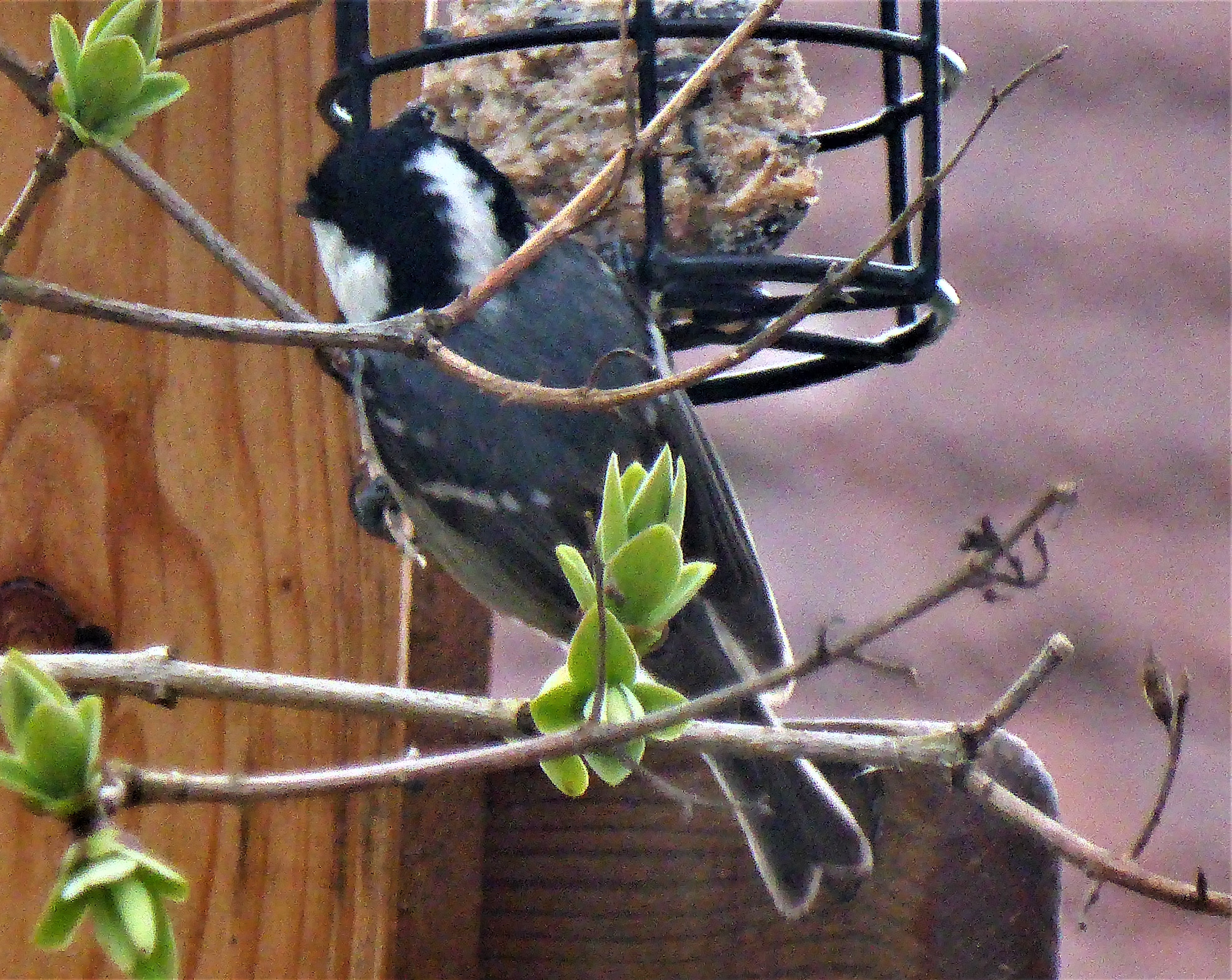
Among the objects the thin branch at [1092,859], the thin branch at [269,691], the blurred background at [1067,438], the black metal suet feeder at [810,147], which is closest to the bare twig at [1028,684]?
the thin branch at [1092,859]

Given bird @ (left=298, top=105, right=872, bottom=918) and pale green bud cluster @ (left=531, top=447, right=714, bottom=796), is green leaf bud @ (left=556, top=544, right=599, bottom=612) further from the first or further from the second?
bird @ (left=298, top=105, right=872, bottom=918)

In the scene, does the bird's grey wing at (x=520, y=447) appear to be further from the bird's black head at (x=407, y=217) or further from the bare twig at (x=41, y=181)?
the bare twig at (x=41, y=181)

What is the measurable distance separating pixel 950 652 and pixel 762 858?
1.24ft

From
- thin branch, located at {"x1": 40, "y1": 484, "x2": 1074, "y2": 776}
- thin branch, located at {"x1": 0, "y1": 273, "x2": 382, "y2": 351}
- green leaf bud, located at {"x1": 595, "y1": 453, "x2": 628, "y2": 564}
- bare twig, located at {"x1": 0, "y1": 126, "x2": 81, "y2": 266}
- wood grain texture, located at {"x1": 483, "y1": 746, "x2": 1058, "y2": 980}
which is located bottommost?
wood grain texture, located at {"x1": 483, "y1": 746, "x2": 1058, "y2": 980}

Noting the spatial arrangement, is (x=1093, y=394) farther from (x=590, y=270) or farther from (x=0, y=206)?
(x=0, y=206)

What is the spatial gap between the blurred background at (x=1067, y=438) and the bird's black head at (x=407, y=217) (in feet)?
1.05

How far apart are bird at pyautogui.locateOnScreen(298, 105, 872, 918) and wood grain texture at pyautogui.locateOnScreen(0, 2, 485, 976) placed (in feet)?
0.17

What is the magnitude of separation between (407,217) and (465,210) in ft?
0.14

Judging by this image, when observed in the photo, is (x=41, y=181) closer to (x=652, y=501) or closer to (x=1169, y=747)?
(x=652, y=501)

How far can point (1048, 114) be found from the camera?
137cm

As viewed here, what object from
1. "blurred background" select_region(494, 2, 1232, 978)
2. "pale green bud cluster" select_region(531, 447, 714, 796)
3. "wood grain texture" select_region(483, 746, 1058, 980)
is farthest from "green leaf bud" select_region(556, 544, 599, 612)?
"blurred background" select_region(494, 2, 1232, 978)

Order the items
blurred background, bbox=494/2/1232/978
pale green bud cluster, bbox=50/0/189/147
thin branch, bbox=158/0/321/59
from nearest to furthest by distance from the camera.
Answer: pale green bud cluster, bbox=50/0/189/147
thin branch, bbox=158/0/321/59
blurred background, bbox=494/2/1232/978

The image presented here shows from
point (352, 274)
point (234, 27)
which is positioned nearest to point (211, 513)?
point (352, 274)

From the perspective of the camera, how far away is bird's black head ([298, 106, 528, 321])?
3.01 feet
